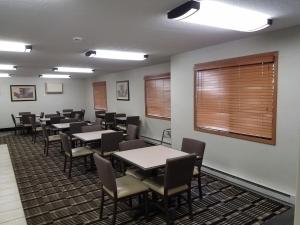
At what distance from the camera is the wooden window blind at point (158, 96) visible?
5.73 meters

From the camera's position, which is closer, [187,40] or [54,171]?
[187,40]

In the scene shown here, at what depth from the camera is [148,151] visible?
307cm

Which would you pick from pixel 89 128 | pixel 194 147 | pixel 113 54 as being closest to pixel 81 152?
pixel 89 128

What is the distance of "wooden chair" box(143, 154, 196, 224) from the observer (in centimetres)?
229

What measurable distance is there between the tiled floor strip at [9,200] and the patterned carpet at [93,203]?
0.25ft

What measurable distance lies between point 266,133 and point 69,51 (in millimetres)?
3466

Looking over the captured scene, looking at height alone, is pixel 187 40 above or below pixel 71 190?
above

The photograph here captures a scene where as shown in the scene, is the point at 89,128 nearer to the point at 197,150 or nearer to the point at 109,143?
the point at 109,143

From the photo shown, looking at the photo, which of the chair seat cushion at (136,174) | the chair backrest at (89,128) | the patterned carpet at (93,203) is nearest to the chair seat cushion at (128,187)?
the chair seat cushion at (136,174)

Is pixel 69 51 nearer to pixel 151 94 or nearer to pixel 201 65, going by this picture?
pixel 201 65

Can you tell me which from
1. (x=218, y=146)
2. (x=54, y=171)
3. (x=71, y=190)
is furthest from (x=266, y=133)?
(x=54, y=171)

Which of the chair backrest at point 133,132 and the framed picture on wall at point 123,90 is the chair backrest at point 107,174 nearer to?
the chair backrest at point 133,132

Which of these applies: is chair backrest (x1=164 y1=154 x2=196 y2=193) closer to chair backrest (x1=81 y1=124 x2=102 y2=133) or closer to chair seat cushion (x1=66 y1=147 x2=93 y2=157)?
chair seat cushion (x1=66 y1=147 x2=93 y2=157)

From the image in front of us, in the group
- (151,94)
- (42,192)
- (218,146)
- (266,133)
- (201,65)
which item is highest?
(201,65)
